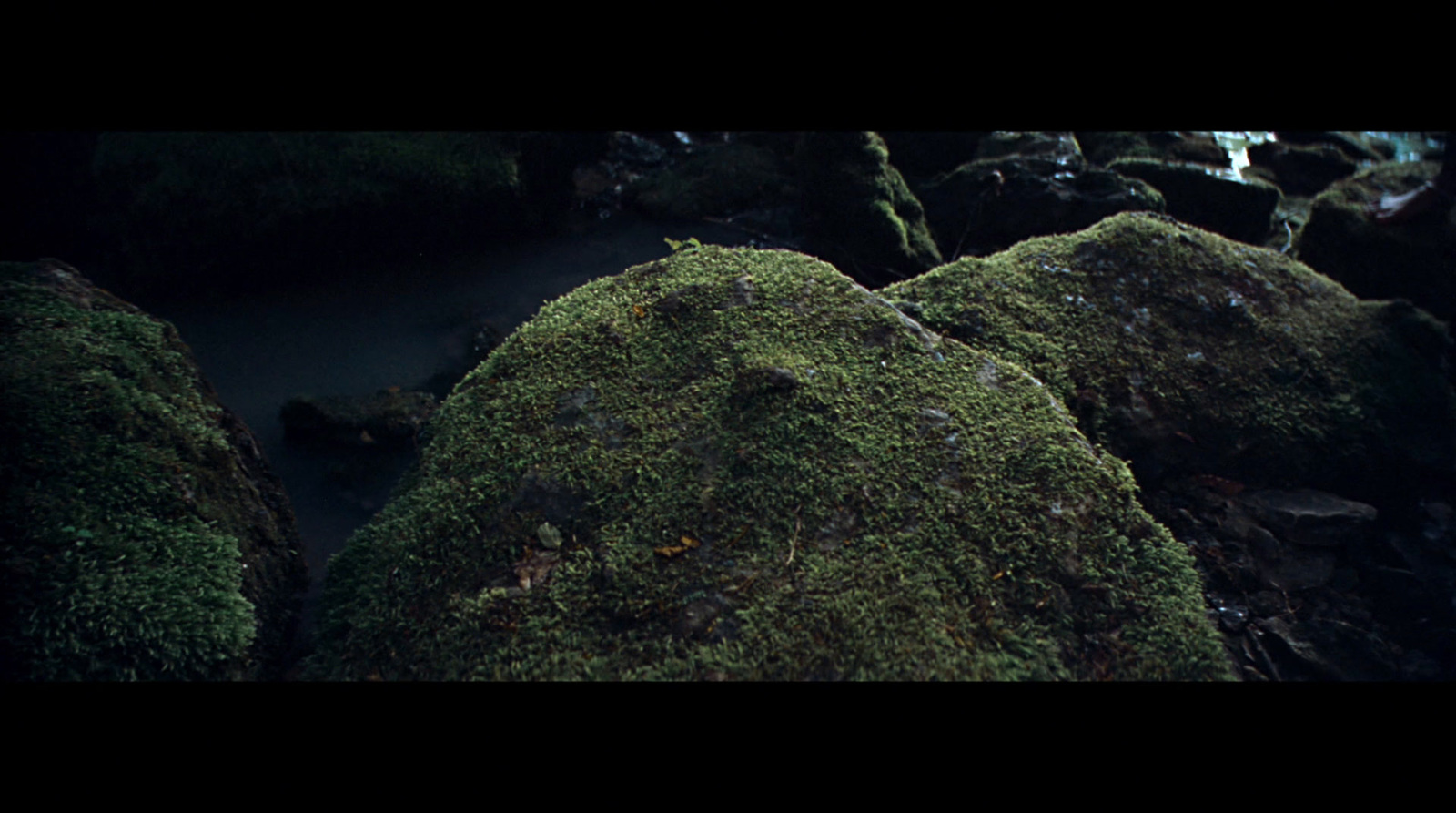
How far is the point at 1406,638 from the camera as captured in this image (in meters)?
3.33

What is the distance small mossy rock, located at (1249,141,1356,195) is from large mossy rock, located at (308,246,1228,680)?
6.67 meters

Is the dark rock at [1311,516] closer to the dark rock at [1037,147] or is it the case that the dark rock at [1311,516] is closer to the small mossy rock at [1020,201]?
the small mossy rock at [1020,201]

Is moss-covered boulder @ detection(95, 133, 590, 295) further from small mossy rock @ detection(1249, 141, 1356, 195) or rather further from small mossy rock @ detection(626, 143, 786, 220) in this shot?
small mossy rock @ detection(1249, 141, 1356, 195)

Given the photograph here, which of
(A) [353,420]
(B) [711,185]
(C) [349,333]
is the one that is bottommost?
(A) [353,420]

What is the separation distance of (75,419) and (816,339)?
3084 mm

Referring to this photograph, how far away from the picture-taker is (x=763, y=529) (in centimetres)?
271

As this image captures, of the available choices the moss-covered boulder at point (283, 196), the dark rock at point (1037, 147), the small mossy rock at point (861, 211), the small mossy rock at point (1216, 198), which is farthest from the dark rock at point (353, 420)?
the small mossy rock at point (1216, 198)

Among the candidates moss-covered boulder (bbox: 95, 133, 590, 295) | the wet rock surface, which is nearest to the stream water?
moss-covered boulder (bbox: 95, 133, 590, 295)

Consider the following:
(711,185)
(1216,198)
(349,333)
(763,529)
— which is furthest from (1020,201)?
(349,333)

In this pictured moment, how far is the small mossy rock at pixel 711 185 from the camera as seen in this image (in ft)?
20.9

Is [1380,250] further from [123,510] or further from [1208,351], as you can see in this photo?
[123,510]

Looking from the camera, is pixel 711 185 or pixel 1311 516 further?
pixel 711 185

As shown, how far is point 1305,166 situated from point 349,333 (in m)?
9.46

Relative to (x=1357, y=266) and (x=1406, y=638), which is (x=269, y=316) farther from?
(x=1357, y=266)
